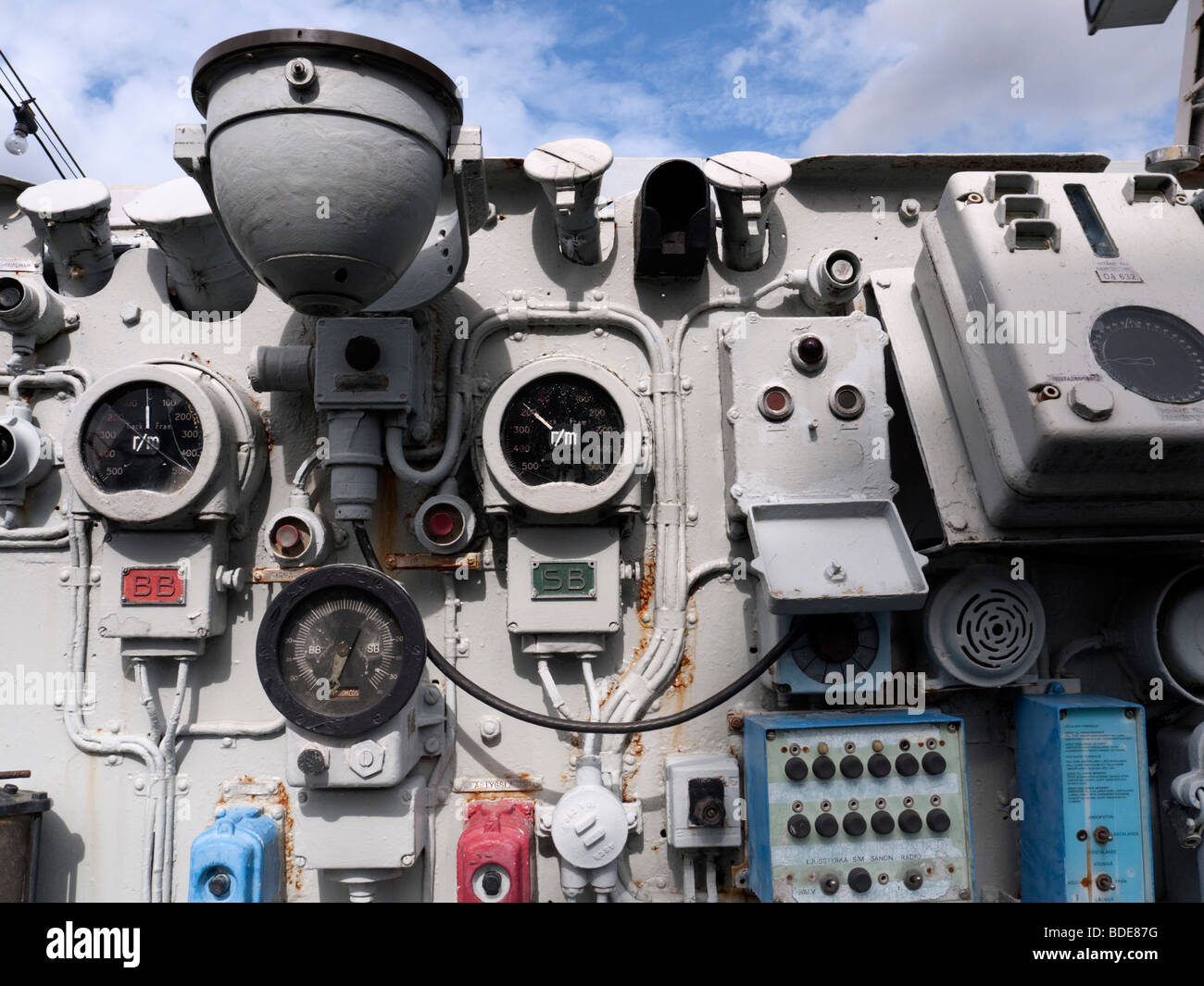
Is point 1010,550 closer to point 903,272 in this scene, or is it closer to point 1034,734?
point 1034,734

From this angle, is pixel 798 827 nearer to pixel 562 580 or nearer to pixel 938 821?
pixel 938 821

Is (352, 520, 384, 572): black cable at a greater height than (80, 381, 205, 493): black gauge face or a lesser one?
lesser

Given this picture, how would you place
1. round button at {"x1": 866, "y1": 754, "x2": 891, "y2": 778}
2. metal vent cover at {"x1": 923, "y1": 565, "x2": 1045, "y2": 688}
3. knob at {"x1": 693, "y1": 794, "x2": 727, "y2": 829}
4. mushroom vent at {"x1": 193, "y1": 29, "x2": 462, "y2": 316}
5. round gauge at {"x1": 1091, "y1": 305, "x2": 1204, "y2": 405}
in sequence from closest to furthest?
mushroom vent at {"x1": 193, "y1": 29, "x2": 462, "y2": 316}, round gauge at {"x1": 1091, "y1": 305, "x2": 1204, "y2": 405}, round button at {"x1": 866, "y1": 754, "x2": 891, "y2": 778}, knob at {"x1": 693, "y1": 794, "x2": 727, "y2": 829}, metal vent cover at {"x1": 923, "y1": 565, "x2": 1045, "y2": 688}

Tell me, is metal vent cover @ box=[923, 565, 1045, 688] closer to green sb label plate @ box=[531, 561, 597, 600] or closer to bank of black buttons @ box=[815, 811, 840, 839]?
bank of black buttons @ box=[815, 811, 840, 839]

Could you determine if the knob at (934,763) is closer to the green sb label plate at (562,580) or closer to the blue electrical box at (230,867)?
the green sb label plate at (562,580)

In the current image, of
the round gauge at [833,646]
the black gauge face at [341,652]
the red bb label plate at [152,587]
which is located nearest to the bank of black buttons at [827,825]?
the round gauge at [833,646]

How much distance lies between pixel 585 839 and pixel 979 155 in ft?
7.32

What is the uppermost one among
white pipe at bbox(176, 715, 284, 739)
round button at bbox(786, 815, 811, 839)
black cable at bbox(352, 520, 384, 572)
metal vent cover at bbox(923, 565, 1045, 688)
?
black cable at bbox(352, 520, 384, 572)

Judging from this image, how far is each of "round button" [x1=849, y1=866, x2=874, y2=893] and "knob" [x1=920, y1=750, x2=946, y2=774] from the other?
283 mm

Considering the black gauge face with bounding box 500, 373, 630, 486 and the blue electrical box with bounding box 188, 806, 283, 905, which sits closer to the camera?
the blue electrical box with bounding box 188, 806, 283, 905

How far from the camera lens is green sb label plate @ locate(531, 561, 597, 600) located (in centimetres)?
218

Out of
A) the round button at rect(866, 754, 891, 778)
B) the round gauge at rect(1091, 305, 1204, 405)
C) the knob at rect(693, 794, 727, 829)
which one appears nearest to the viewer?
the round gauge at rect(1091, 305, 1204, 405)

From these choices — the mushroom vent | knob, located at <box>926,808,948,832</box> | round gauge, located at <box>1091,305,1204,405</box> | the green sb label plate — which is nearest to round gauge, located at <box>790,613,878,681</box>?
knob, located at <box>926,808,948,832</box>

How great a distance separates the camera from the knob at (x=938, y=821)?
191 centimetres
